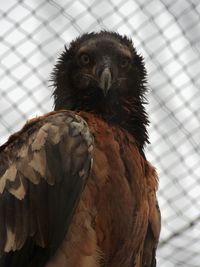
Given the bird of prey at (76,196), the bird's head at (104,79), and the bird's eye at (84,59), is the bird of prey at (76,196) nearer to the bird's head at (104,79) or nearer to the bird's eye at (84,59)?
the bird's head at (104,79)

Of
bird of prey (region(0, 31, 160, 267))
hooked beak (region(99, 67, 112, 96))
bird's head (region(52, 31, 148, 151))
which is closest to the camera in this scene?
bird of prey (region(0, 31, 160, 267))

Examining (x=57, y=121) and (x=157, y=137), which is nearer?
(x=57, y=121)

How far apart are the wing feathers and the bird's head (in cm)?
62

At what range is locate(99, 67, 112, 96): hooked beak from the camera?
578 cm

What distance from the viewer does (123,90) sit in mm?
6109

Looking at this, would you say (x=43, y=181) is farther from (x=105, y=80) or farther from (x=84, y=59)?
(x=84, y=59)

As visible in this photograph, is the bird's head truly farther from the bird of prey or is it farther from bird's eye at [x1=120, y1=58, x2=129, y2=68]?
the bird of prey

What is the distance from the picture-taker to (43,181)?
197 inches

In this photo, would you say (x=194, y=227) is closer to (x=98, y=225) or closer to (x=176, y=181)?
(x=176, y=181)

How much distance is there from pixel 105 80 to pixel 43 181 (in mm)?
1108

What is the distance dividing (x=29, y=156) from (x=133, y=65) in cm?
161

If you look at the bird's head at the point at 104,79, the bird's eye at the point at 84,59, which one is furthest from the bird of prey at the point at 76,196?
the bird's eye at the point at 84,59

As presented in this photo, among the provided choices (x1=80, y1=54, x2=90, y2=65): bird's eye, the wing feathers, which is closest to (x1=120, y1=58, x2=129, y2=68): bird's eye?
(x1=80, y1=54, x2=90, y2=65): bird's eye

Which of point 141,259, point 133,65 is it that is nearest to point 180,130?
point 133,65
